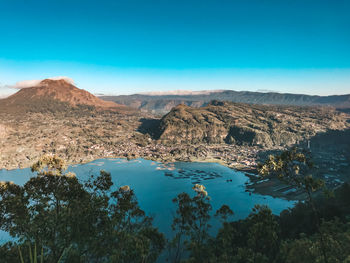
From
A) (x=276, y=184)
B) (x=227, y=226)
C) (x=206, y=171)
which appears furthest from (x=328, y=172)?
(x=227, y=226)

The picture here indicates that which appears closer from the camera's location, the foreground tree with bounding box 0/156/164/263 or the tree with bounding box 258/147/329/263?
the tree with bounding box 258/147/329/263

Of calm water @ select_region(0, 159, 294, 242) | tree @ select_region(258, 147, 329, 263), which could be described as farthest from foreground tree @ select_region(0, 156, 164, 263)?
calm water @ select_region(0, 159, 294, 242)

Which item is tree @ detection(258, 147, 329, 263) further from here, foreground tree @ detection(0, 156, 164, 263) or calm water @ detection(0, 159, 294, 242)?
calm water @ detection(0, 159, 294, 242)

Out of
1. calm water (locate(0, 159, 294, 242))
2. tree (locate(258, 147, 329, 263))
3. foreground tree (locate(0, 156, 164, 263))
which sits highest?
tree (locate(258, 147, 329, 263))

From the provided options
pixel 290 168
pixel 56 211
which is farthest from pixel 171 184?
pixel 290 168

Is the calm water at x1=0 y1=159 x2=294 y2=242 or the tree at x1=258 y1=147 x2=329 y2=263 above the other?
the tree at x1=258 y1=147 x2=329 y2=263

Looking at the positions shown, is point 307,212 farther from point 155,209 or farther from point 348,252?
point 155,209

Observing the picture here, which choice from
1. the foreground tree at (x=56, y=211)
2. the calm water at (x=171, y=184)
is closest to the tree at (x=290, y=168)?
the foreground tree at (x=56, y=211)

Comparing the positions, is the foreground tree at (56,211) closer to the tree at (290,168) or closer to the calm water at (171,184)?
the tree at (290,168)

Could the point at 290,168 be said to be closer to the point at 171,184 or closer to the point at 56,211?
the point at 56,211
